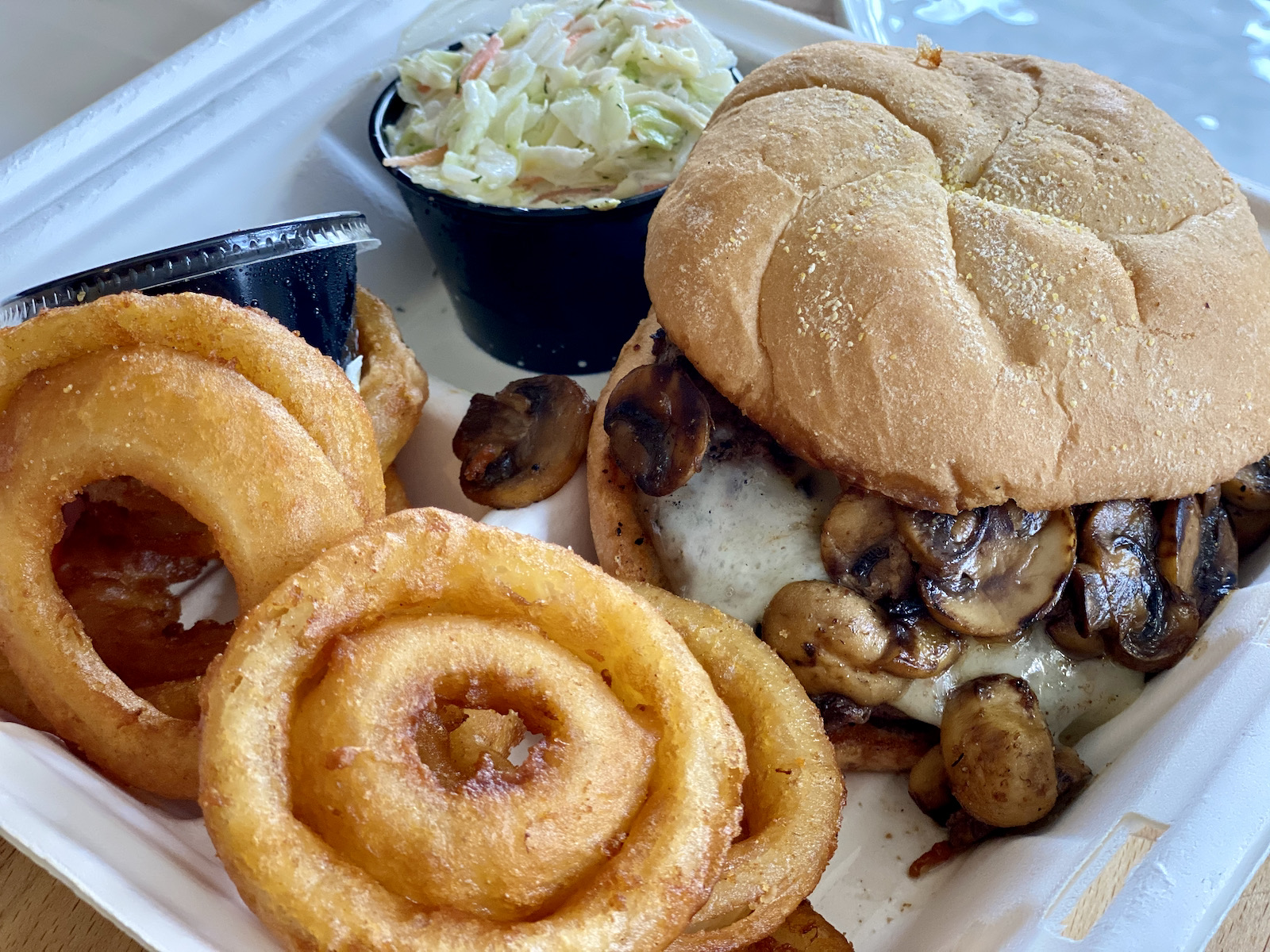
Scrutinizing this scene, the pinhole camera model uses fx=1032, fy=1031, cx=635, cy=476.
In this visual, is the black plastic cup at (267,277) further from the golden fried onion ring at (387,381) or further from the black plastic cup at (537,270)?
the black plastic cup at (537,270)

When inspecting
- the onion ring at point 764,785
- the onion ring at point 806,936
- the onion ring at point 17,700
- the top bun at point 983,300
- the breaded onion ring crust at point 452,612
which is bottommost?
the onion ring at point 806,936

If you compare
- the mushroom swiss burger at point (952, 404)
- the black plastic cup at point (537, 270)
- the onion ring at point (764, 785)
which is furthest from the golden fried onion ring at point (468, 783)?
the black plastic cup at point (537, 270)

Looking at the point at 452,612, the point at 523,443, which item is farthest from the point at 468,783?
the point at 523,443

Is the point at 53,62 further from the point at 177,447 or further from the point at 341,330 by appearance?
the point at 177,447

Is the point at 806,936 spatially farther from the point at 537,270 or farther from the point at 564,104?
the point at 564,104

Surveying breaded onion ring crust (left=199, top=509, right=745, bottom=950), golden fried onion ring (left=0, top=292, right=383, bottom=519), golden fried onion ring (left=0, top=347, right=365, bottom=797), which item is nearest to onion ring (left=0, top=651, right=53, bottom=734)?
golden fried onion ring (left=0, top=347, right=365, bottom=797)
